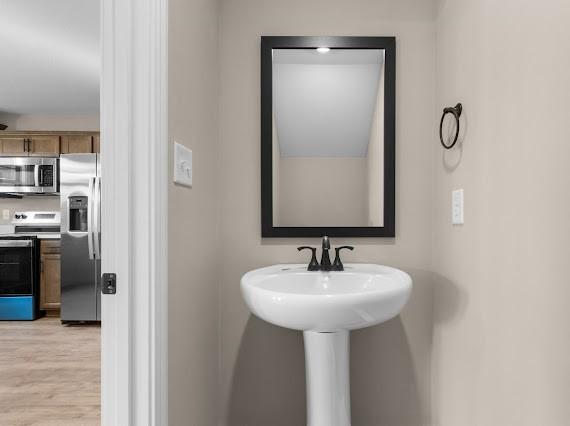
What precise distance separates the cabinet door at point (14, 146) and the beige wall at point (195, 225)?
3748 mm

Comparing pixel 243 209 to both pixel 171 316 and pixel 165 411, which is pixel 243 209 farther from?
pixel 165 411

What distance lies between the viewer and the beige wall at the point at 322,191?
1771mm

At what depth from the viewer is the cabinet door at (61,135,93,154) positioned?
4.30 metres

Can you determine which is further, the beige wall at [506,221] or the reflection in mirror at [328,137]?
the reflection in mirror at [328,137]

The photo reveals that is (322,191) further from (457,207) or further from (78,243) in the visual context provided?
(78,243)

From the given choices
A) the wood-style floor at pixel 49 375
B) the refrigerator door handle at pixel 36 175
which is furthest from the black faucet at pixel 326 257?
the refrigerator door handle at pixel 36 175

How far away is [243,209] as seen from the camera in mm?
1773

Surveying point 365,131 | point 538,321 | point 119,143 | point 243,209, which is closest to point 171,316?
point 119,143

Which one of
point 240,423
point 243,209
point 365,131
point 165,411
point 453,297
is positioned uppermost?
point 365,131

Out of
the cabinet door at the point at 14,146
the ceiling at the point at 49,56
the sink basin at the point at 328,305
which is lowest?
the sink basin at the point at 328,305

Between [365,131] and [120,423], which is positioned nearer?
[120,423]

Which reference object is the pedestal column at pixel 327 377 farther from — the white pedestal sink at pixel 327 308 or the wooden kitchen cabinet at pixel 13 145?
the wooden kitchen cabinet at pixel 13 145

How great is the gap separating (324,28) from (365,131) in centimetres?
51

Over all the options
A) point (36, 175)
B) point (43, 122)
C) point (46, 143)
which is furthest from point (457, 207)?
point (43, 122)
